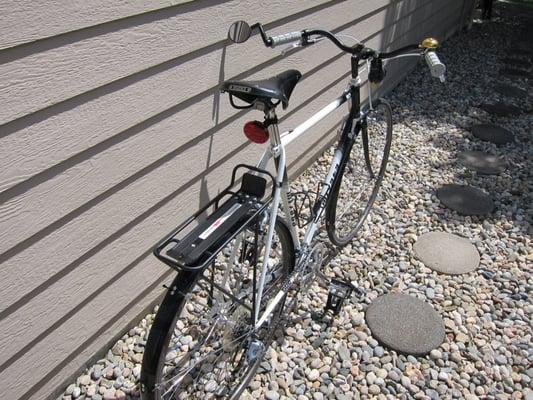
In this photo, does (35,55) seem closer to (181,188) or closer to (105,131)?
(105,131)

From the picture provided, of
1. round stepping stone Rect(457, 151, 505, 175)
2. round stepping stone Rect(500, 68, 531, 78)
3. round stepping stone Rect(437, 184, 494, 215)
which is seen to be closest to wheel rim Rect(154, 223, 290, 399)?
round stepping stone Rect(437, 184, 494, 215)

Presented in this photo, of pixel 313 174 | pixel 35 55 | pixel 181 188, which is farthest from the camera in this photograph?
pixel 313 174

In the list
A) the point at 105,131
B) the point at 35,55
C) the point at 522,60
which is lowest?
the point at 522,60

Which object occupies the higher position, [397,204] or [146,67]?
[146,67]

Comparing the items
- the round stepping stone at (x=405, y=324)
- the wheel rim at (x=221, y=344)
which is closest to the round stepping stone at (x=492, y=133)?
the round stepping stone at (x=405, y=324)

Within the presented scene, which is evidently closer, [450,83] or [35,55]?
[35,55]

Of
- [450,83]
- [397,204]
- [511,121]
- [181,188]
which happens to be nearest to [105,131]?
[181,188]

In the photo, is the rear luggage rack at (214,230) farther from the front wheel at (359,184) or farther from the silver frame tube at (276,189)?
the front wheel at (359,184)

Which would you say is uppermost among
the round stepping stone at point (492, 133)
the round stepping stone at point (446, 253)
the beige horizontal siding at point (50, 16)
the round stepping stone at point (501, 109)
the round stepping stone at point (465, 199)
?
the beige horizontal siding at point (50, 16)

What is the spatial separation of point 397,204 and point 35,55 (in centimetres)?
255

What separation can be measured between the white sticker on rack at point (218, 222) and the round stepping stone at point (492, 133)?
3.43 m

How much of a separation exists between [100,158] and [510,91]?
5.01 meters

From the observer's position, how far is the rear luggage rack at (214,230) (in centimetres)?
137

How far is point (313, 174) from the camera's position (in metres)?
3.54
